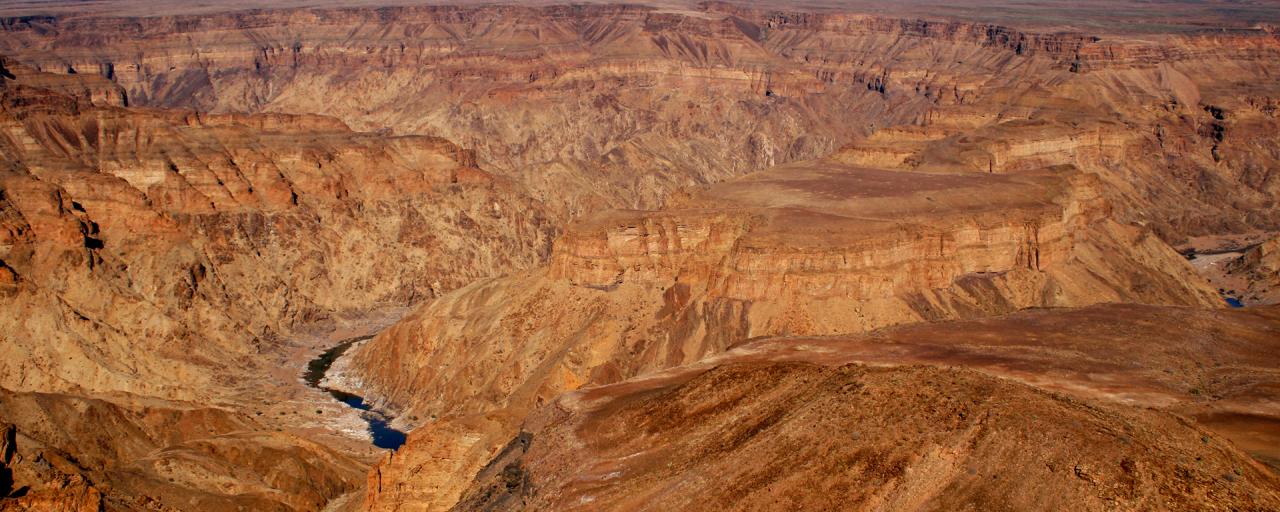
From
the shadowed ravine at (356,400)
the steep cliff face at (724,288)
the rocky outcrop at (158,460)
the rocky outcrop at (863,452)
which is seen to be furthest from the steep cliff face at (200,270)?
the rocky outcrop at (863,452)

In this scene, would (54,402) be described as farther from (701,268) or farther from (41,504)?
(701,268)

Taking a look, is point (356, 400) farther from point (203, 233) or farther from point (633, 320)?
point (203, 233)

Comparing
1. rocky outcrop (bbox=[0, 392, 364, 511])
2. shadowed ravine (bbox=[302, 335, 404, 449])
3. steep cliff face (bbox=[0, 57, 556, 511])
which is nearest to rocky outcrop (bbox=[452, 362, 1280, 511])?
rocky outcrop (bbox=[0, 392, 364, 511])

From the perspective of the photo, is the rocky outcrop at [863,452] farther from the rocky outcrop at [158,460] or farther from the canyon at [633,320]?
the rocky outcrop at [158,460]

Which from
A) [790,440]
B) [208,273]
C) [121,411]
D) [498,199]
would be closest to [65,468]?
[121,411]

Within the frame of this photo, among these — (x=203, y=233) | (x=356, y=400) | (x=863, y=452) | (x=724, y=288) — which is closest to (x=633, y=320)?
(x=724, y=288)

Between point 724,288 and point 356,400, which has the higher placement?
point 724,288

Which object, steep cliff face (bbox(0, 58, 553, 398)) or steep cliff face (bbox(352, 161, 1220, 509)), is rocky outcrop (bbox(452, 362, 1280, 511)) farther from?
steep cliff face (bbox(0, 58, 553, 398))
